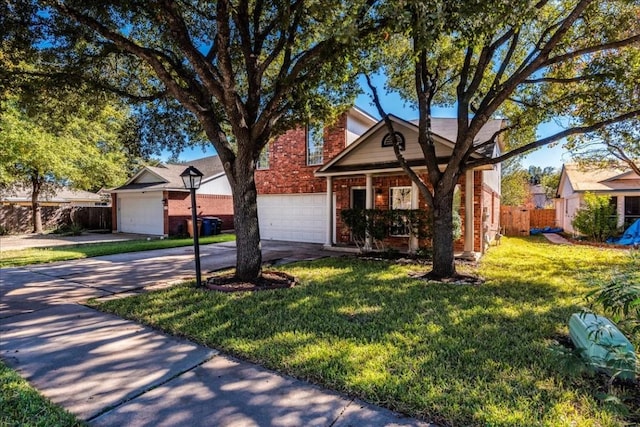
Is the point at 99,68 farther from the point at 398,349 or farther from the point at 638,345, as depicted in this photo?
the point at 638,345

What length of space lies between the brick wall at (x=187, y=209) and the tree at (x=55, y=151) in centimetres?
388

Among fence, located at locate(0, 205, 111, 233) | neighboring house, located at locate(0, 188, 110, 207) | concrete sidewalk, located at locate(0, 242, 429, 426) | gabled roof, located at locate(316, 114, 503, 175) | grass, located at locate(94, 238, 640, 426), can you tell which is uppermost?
gabled roof, located at locate(316, 114, 503, 175)

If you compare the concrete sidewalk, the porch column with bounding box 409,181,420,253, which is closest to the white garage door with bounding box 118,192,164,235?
the concrete sidewalk

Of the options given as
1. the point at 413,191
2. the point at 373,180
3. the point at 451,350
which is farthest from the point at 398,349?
the point at 373,180

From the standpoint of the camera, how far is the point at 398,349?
151 inches

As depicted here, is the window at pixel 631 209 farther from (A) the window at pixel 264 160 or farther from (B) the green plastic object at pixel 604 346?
(A) the window at pixel 264 160

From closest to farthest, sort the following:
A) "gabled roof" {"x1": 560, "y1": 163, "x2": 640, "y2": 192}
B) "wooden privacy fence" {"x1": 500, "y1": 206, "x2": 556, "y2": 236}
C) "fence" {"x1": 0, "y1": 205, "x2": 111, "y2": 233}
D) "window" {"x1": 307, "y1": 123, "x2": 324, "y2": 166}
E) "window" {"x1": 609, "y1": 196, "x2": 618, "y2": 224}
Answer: "window" {"x1": 307, "y1": 123, "x2": 324, "y2": 166} < "window" {"x1": 609, "y1": 196, "x2": 618, "y2": 224} < "gabled roof" {"x1": 560, "y1": 163, "x2": 640, "y2": 192} < "wooden privacy fence" {"x1": 500, "y1": 206, "x2": 556, "y2": 236} < "fence" {"x1": 0, "y1": 205, "x2": 111, "y2": 233}

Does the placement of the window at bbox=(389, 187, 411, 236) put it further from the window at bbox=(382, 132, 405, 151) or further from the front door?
the window at bbox=(382, 132, 405, 151)

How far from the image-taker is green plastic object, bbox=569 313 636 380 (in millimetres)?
2594

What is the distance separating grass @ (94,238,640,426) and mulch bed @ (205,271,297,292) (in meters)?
0.37

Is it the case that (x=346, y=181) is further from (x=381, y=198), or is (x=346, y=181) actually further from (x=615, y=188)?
(x=615, y=188)

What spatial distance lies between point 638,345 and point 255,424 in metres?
4.32

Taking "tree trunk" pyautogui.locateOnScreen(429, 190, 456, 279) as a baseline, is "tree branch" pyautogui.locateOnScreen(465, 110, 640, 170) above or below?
above

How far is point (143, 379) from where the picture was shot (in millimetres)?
3307
